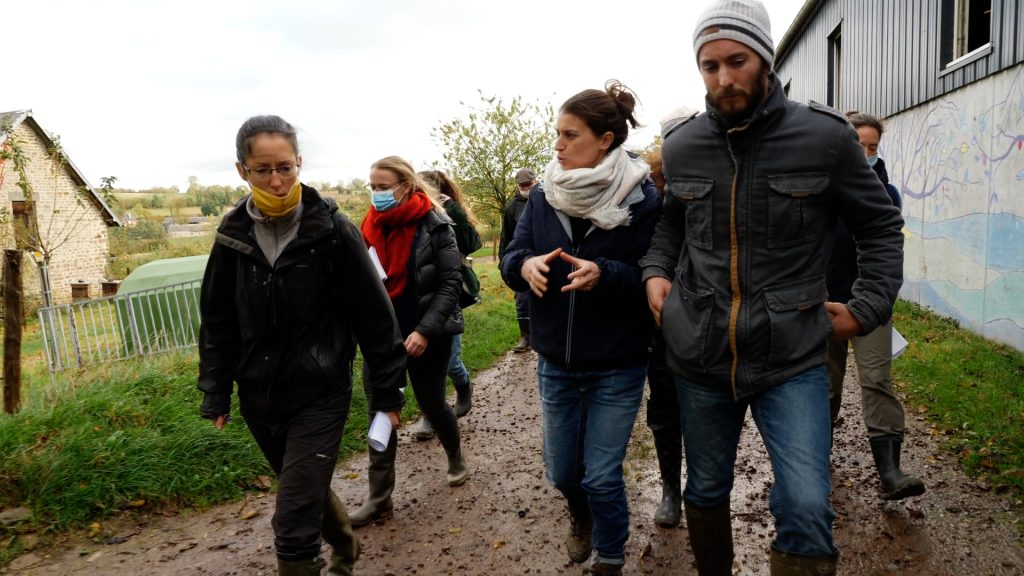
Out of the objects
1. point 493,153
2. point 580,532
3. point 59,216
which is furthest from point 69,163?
point 580,532

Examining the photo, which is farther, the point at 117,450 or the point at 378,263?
the point at 117,450

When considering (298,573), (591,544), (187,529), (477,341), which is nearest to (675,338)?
(591,544)

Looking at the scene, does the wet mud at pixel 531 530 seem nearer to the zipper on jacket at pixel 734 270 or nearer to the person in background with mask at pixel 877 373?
the person in background with mask at pixel 877 373

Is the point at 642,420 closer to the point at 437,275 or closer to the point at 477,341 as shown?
the point at 437,275

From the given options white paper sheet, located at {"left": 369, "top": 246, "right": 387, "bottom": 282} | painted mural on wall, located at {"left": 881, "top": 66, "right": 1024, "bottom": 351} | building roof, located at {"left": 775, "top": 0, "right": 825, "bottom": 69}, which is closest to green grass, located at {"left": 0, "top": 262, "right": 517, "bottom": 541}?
white paper sheet, located at {"left": 369, "top": 246, "right": 387, "bottom": 282}

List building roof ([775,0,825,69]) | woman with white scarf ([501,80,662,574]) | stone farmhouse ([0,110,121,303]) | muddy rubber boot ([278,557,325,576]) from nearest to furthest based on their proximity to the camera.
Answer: muddy rubber boot ([278,557,325,576])
woman with white scarf ([501,80,662,574])
building roof ([775,0,825,69])
stone farmhouse ([0,110,121,303])

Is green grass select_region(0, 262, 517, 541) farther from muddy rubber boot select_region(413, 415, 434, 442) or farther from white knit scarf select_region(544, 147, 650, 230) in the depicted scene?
white knit scarf select_region(544, 147, 650, 230)

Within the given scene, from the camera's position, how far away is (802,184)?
2205mm

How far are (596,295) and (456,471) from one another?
225cm

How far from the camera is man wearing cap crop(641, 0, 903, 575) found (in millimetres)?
2207

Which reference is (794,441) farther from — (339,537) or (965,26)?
(965,26)

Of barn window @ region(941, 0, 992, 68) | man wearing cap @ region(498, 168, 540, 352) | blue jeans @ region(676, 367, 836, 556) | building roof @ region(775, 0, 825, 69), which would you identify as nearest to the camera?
blue jeans @ region(676, 367, 836, 556)

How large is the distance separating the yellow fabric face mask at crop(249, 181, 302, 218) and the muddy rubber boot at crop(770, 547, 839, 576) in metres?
2.20

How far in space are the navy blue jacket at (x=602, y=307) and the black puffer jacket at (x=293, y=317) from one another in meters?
0.71
